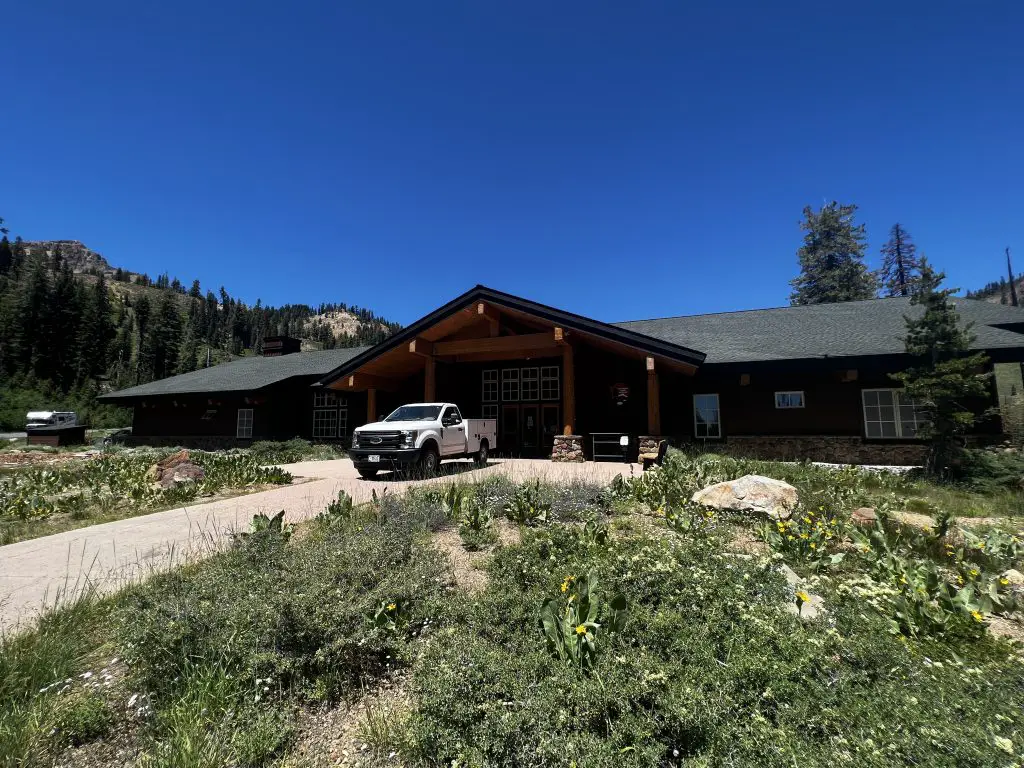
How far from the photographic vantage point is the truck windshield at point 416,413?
1280 centimetres

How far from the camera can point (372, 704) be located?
272 centimetres

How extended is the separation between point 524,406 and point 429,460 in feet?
23.6

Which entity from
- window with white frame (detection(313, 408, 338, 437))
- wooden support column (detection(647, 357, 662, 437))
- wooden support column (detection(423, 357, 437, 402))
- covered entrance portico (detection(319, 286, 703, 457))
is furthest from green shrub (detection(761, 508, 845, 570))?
window with white frame (detection(313, 408, 338, 437))

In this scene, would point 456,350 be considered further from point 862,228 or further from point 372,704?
point 862,228

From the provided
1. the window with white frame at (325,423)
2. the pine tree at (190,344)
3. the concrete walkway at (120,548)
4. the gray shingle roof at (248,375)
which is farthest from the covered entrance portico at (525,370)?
the pine tree at (190,344)

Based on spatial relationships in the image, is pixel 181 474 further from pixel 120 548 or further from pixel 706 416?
pixel 706 416

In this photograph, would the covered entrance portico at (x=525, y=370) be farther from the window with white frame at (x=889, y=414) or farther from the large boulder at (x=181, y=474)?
the large boulder at (x=181, y=474)

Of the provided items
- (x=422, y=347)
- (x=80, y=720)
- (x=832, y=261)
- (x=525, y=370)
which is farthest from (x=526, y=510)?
(x=832, y=261)

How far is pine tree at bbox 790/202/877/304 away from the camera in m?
35.1

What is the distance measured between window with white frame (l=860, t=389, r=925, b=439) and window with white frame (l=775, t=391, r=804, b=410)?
1728mm

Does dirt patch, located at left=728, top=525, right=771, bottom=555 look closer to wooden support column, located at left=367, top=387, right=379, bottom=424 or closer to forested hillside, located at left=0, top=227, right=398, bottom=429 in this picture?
wooden support column, located at left=367, top=387, right=379, bottom=424

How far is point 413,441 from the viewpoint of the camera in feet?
36.9

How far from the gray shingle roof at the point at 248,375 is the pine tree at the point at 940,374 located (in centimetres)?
2106

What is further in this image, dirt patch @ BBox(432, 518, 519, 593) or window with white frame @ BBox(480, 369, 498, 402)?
window with white frame @ BBox(480, 369, 498, 402)
